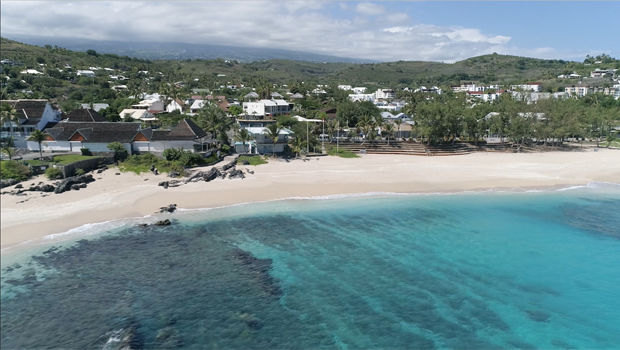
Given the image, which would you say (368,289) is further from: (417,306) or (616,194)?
(616,194)

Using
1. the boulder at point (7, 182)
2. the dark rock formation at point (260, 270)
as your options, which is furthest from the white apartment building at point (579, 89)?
the boulder at point (7, 182)

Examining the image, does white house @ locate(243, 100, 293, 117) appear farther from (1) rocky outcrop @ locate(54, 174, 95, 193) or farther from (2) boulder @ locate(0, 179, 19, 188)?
(2) boulder @ locate(0, 179, 19, 188)

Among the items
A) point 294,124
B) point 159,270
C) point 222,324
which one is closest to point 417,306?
point 222,324

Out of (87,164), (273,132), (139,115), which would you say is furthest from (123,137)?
(139,115)

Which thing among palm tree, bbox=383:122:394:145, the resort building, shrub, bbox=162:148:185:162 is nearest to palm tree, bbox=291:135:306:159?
shrub, bbox=162:148:185:162

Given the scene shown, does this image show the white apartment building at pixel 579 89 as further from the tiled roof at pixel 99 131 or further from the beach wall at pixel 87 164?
the beach wall at pixel 87 164

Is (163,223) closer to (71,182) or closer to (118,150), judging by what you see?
(71,182)

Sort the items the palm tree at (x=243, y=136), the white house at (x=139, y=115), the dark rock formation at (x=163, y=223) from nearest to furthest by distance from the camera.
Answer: the dark rock formation at (x=163, y=223) → the palm tree at (x=243, y=136) → the white house at (x=139, y=115)
